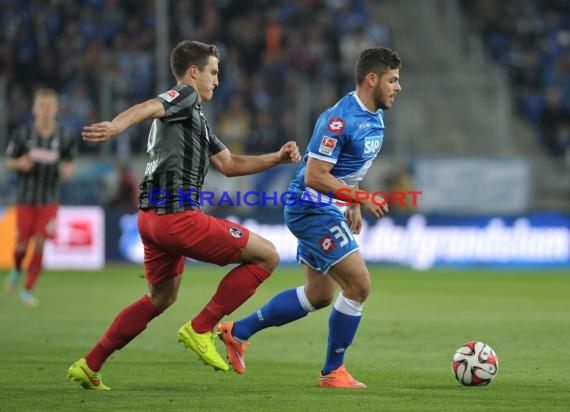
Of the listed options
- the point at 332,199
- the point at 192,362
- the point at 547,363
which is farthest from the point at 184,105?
the point at 547,363

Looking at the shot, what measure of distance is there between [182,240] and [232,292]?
1.79ft

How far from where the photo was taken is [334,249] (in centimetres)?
832

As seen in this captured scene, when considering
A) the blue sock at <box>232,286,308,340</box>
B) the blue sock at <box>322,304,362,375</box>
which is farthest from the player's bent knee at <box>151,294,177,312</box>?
the blue sock at <box>322,304,362,375</box>

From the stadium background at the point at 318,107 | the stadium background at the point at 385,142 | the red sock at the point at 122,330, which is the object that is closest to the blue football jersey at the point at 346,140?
the red sock at the point at 122,330

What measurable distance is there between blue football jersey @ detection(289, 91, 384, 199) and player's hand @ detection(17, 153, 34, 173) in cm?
824

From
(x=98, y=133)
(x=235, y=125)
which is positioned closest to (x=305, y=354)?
(x=98, y=133)

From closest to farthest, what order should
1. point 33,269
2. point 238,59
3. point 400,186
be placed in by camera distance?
1. point 33,269
2. point 400,186
3. point 238,59

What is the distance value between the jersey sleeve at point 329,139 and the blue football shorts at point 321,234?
41 centimetres

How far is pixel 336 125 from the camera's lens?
8.31 meters

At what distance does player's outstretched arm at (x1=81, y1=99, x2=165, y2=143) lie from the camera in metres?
7.02

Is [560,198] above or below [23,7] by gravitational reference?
below

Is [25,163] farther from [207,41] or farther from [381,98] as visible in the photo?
[207,41]

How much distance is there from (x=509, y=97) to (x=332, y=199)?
1892 centimetres

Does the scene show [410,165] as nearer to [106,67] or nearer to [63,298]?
[106,67]
